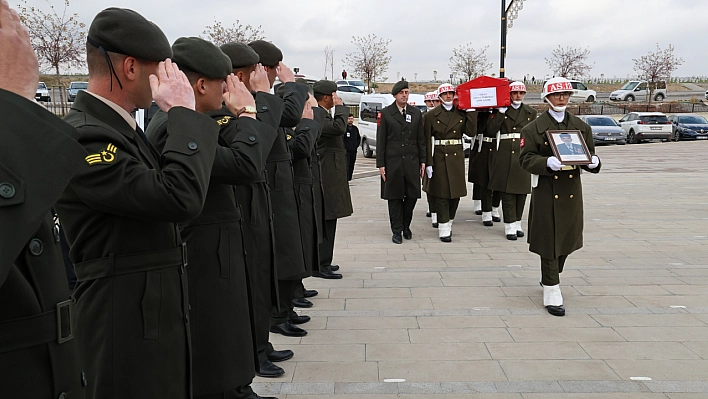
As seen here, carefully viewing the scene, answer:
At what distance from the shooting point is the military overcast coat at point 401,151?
356 inches

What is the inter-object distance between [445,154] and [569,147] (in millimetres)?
3809

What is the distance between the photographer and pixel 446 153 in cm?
936

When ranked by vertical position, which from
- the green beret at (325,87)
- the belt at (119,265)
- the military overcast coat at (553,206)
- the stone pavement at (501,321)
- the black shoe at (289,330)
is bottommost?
the stone pavement at (501,321)

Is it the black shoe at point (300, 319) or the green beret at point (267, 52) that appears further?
the black shoe at point (300, 319)

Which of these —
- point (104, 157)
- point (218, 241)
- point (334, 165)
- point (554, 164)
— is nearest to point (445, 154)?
point (334, 165)

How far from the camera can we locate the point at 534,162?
18.5ft

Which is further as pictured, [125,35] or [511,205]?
[511,205]

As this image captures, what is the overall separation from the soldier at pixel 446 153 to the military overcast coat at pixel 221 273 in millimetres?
6220

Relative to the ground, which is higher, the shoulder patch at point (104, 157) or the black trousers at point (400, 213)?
the shoulder patch at point (104, 157)

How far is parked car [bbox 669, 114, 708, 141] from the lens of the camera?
29703mm

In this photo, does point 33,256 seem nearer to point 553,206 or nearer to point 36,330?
point 36,330

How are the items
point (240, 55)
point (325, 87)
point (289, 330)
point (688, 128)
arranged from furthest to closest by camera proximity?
1. point (688, 128)
2. point (325, 87)
3. point (289, 330)
4. point (240, 55)

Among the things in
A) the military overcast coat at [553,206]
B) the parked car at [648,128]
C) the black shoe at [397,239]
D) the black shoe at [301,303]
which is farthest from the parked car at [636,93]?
the black shoe at [301,303]

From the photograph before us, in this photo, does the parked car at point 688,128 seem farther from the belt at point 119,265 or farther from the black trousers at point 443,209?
the belt at point 119,265
